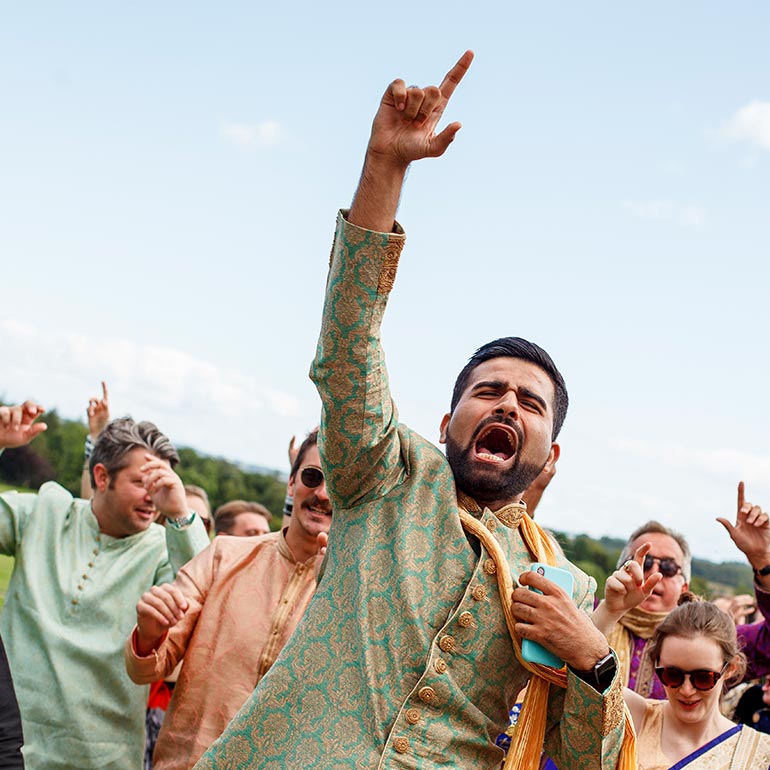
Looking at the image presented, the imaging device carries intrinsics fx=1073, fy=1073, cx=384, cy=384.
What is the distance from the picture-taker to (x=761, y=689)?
5.52 m

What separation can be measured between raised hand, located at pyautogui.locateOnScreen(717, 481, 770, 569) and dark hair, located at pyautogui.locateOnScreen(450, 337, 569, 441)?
225 centimetres

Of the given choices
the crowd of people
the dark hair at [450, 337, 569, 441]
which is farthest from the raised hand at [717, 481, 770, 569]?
the dark hair at [450, 337, 569, 441]

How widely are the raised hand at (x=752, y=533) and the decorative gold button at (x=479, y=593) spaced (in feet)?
8.98

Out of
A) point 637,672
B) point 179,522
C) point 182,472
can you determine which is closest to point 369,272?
point 179,522

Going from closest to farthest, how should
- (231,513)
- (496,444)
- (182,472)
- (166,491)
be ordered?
(496,444) → (166,491) → (231,513) → (182,472)

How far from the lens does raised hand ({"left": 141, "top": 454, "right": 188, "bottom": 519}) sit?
4.79m

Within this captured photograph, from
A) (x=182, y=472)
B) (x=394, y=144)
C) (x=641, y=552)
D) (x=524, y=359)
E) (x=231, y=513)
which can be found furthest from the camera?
(x=182, y=472)

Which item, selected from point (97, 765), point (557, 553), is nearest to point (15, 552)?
point (97, 765)

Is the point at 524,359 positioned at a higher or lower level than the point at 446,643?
higher

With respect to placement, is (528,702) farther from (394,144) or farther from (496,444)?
(394,144)

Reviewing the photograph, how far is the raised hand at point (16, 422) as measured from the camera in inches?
177

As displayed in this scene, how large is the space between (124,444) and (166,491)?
2.22ft

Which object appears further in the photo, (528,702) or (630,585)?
(630,585)

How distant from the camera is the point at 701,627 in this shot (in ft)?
14.9
